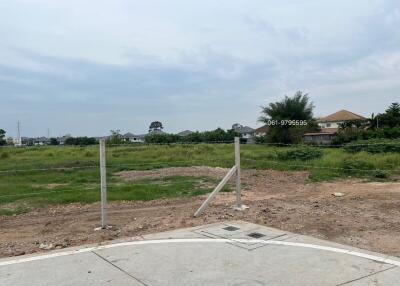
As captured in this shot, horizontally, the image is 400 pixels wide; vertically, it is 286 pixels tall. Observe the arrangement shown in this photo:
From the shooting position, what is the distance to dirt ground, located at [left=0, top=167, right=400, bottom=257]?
5.65 m

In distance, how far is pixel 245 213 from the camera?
7.17 metres

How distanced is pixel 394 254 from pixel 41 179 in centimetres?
1460

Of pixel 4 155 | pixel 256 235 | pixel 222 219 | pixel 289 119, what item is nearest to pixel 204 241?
pixel 256 235

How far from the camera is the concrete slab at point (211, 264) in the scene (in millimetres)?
4031

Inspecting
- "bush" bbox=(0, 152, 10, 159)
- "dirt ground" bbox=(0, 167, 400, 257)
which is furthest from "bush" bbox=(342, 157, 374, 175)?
"bush" bbox=(0, 152, 10, 159)

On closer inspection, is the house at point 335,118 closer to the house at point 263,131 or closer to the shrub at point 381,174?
the house at point 263,131

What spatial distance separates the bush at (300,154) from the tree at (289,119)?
1345 inches

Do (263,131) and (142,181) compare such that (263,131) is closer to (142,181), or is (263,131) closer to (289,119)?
(289,119)

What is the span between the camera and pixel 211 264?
449 cm

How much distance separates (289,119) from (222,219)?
55.4 meters

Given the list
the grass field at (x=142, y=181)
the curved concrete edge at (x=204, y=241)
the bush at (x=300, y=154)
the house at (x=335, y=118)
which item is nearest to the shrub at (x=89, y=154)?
the grass field at (x=142, y=181)

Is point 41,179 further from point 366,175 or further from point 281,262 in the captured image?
point 281,262

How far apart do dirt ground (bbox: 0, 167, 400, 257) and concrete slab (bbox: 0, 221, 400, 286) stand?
57 cm

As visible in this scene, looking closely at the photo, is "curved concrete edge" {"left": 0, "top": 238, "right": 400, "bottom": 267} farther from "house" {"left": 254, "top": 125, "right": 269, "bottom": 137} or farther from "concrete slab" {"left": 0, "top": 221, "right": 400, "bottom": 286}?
"house" {"left": 254, "top": 125, "right": 269, "bottom": 137}
